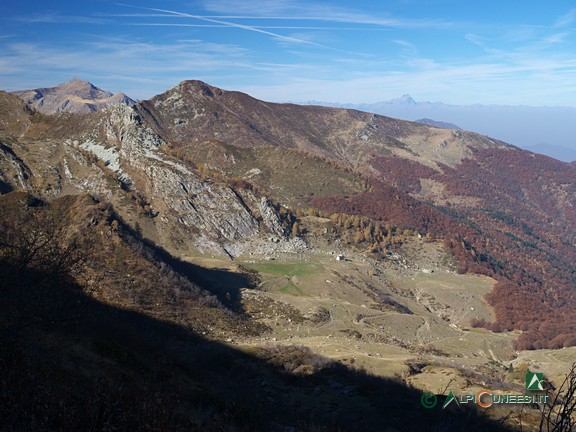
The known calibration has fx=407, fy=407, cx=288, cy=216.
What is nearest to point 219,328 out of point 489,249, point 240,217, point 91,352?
point 91,352

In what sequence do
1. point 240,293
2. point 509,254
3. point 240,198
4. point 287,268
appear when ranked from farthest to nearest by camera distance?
1. point 509,254
2. point 240,198
3. point 287,268
4. point 240,293

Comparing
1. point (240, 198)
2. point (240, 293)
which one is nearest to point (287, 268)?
point (240, 293)

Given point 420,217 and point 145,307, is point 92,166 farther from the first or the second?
point 420,217

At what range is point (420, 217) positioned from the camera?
139 meters

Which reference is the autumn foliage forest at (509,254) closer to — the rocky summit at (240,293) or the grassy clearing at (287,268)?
the rocky summit at (240,293)

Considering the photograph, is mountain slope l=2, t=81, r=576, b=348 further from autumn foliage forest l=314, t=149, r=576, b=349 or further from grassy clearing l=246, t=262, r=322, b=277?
grassy clearing l=246, t=262, r=322, b=277

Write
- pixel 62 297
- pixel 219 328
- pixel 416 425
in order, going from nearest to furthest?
pixel 62 297 < pixel 416 425 < pixel 219 328

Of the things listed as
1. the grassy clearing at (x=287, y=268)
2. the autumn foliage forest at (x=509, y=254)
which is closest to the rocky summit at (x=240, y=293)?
the grassy clearing at (x=287, y=268)

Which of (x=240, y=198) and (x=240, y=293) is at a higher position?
(x=240, y=198)

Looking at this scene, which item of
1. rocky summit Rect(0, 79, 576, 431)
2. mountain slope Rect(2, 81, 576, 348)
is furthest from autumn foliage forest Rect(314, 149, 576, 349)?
rocky summit Rect(0, 79, 576, 431)

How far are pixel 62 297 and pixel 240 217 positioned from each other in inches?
3088

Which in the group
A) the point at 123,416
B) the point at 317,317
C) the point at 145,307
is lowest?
the point at 317,317

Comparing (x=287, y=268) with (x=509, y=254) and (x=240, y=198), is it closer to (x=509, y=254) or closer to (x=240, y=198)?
(x=240, y=198)

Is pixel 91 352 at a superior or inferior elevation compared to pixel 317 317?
superior
